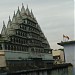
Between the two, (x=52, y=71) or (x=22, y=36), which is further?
(x=22, y=36)

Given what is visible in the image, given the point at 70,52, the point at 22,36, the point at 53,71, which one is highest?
the point at 22,36

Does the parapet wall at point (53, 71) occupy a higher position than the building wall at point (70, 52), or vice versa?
the building wall at point (70, 52)

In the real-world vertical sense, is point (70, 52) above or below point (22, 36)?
below

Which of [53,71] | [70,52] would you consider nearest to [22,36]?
[70,52]

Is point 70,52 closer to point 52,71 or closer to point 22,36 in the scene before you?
point 52,71

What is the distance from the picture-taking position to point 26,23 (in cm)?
5856

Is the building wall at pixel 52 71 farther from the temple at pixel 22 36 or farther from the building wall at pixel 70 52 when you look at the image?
the temple at pixel 22 36

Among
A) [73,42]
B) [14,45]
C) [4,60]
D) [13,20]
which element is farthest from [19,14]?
[73,42]

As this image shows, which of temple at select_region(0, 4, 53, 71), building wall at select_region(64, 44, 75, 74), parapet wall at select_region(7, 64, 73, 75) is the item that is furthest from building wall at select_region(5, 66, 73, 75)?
temple at select_region(0, 4, 53, 71)

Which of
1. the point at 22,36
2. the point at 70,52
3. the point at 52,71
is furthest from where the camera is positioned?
the point at 22,36

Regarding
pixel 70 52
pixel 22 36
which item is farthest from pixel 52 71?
pixel 22 36

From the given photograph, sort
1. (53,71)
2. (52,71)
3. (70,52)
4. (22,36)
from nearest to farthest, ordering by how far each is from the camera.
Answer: (52,71) < (53,71) < (70,52) < (22,36)

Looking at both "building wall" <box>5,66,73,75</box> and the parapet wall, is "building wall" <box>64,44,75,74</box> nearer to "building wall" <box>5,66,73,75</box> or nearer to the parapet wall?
the parapet wall

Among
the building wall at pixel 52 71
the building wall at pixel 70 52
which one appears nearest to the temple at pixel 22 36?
the building wall at pixel 52 71
